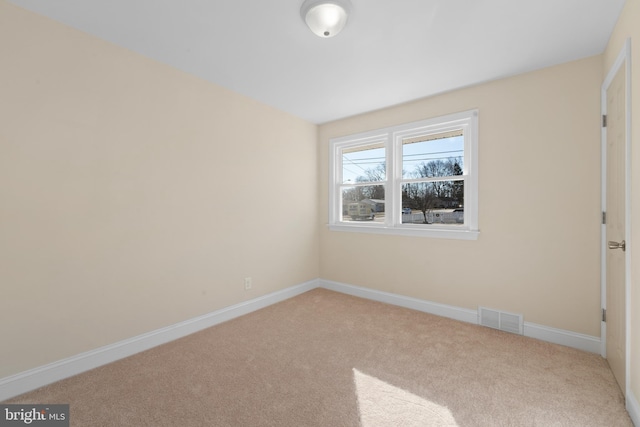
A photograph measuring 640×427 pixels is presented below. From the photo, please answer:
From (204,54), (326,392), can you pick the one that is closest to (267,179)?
(204,54)

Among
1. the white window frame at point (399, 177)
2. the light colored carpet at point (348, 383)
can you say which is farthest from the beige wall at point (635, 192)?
the white window frame at point (399, 177)

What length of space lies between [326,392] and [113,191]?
225 cm

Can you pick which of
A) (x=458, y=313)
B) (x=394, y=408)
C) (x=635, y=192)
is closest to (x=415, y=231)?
(x=458, y=313)

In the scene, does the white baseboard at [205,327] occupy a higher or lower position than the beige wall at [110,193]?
lower

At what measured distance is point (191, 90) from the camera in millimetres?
2791

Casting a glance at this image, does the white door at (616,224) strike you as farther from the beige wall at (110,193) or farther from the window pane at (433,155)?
the beige wall at (110,193)

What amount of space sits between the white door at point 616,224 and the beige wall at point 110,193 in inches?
126

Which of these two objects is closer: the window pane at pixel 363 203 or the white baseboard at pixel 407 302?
the white baseboard at pixel 407 302

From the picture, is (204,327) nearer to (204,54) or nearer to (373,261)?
(373,261)

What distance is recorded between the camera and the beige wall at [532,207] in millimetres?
2422

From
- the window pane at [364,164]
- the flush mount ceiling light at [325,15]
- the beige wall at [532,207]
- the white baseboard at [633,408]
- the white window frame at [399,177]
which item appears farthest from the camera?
the window pane at [364,164]

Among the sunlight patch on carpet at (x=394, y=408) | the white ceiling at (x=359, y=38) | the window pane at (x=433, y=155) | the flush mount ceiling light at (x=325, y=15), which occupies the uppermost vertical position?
the white ceiling at (x=359, y=38)

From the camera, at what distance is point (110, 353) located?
2.26 m

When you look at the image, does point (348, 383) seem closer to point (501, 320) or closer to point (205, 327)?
point (205, 327)
